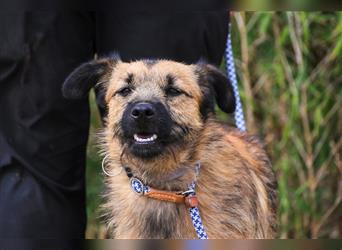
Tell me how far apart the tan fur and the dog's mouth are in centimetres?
9

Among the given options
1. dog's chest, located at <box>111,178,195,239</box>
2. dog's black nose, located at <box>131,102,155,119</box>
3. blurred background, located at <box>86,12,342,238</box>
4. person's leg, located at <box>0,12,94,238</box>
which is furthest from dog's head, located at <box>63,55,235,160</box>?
blurred background, located at <box>86,12,342,238</box>

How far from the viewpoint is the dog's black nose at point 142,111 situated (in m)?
2.32

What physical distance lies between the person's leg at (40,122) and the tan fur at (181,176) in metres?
0.14

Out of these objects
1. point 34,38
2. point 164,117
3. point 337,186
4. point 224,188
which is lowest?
point 337,186

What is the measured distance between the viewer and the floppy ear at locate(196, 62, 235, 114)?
2.61m

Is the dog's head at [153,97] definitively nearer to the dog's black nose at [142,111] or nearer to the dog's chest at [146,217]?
the dog's black nose at [142,111]

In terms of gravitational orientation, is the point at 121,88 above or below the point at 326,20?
below

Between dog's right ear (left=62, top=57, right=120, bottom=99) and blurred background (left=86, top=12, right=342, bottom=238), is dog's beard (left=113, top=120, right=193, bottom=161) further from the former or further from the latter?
blurred background (left=86, top=12, right=342, bottom=238)

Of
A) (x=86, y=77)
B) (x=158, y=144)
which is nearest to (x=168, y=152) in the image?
(x=158, y=144)

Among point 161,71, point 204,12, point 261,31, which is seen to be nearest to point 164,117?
point 161,71

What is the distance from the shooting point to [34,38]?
2.48 meters

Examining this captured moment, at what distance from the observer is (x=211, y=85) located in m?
2.63

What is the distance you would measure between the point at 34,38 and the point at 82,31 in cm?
16

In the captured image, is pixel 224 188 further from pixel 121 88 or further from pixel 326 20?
pixel 326 20
